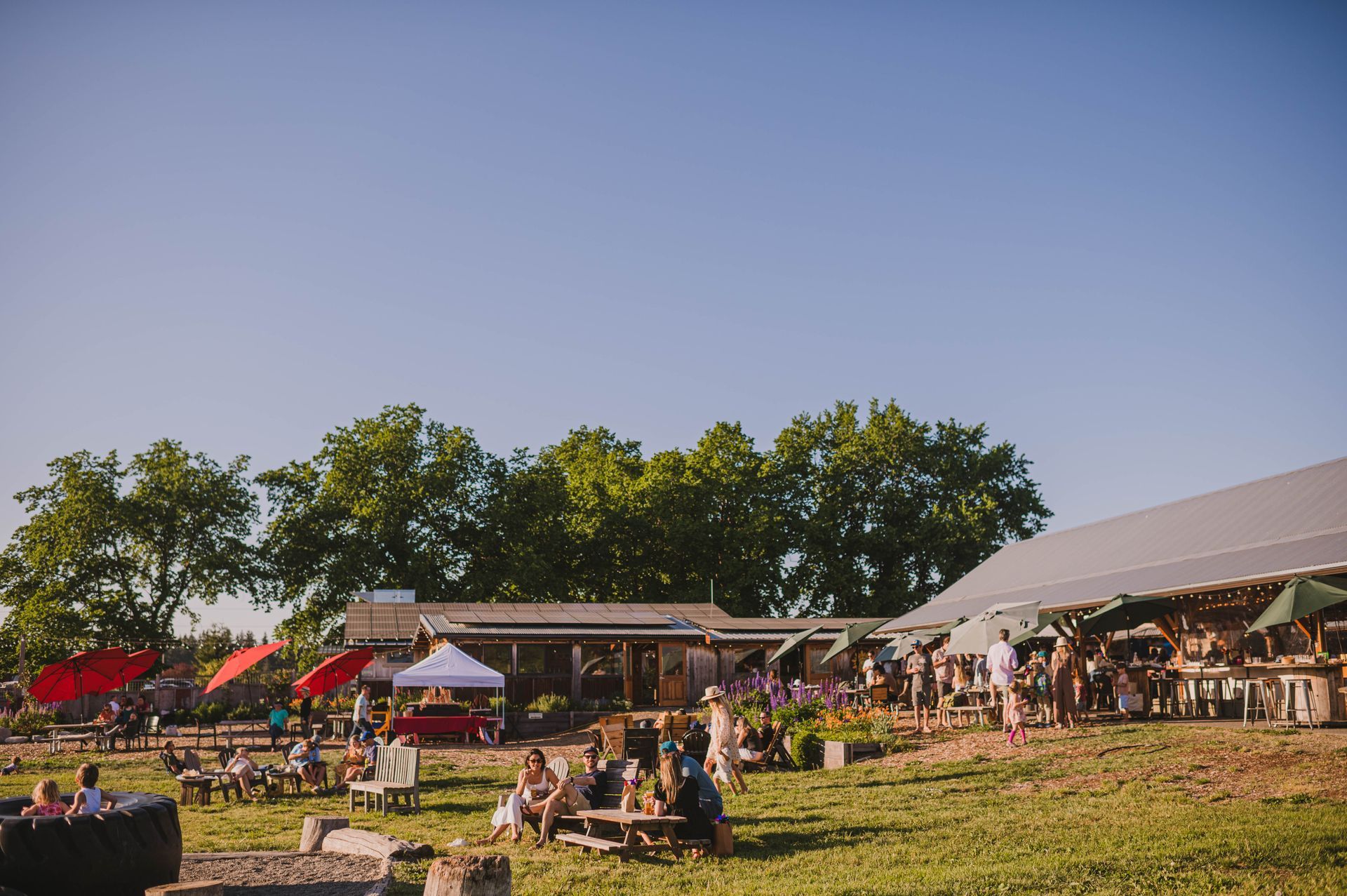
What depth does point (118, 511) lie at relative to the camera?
45.3 m

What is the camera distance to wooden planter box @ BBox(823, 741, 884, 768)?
54.2ft

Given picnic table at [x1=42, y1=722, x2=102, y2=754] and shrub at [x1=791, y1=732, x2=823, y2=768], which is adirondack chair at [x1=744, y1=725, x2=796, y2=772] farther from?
picnic table at [x1=42, y1=722, x2=102, y2=754]

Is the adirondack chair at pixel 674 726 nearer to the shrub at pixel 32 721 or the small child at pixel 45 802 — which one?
the small child at pixel 45 802

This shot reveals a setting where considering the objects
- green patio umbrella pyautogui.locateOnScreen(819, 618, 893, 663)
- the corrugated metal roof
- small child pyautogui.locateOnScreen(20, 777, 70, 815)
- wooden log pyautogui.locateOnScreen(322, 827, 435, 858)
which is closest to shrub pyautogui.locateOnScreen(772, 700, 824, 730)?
the corrugated metal roof

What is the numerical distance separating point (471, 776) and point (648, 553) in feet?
101

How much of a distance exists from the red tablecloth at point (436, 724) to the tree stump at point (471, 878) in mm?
18192

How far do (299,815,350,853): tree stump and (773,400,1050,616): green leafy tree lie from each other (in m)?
37.9

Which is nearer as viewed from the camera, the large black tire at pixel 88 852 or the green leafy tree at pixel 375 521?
the large black tire at pixel 88 852

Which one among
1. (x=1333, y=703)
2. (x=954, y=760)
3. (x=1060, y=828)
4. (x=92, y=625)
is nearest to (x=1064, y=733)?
(x=954, y=760)

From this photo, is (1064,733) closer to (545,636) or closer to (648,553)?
(545,636)

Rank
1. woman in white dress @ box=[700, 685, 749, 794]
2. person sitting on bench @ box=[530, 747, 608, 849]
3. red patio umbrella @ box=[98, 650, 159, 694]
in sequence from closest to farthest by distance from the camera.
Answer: person sitting on bench @ box=[530, 747, 608, 849] → woman in white dress @ box=[700, 685, 749, 794] → red patio umbrella @ box=[98, 650, 159, 694]

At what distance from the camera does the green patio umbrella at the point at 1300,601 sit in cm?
1619

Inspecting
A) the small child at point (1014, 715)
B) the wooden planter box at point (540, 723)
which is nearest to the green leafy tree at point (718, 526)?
the wooden planter box at point (540, 723)

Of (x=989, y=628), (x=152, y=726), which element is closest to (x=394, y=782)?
(x=989, y=628)
